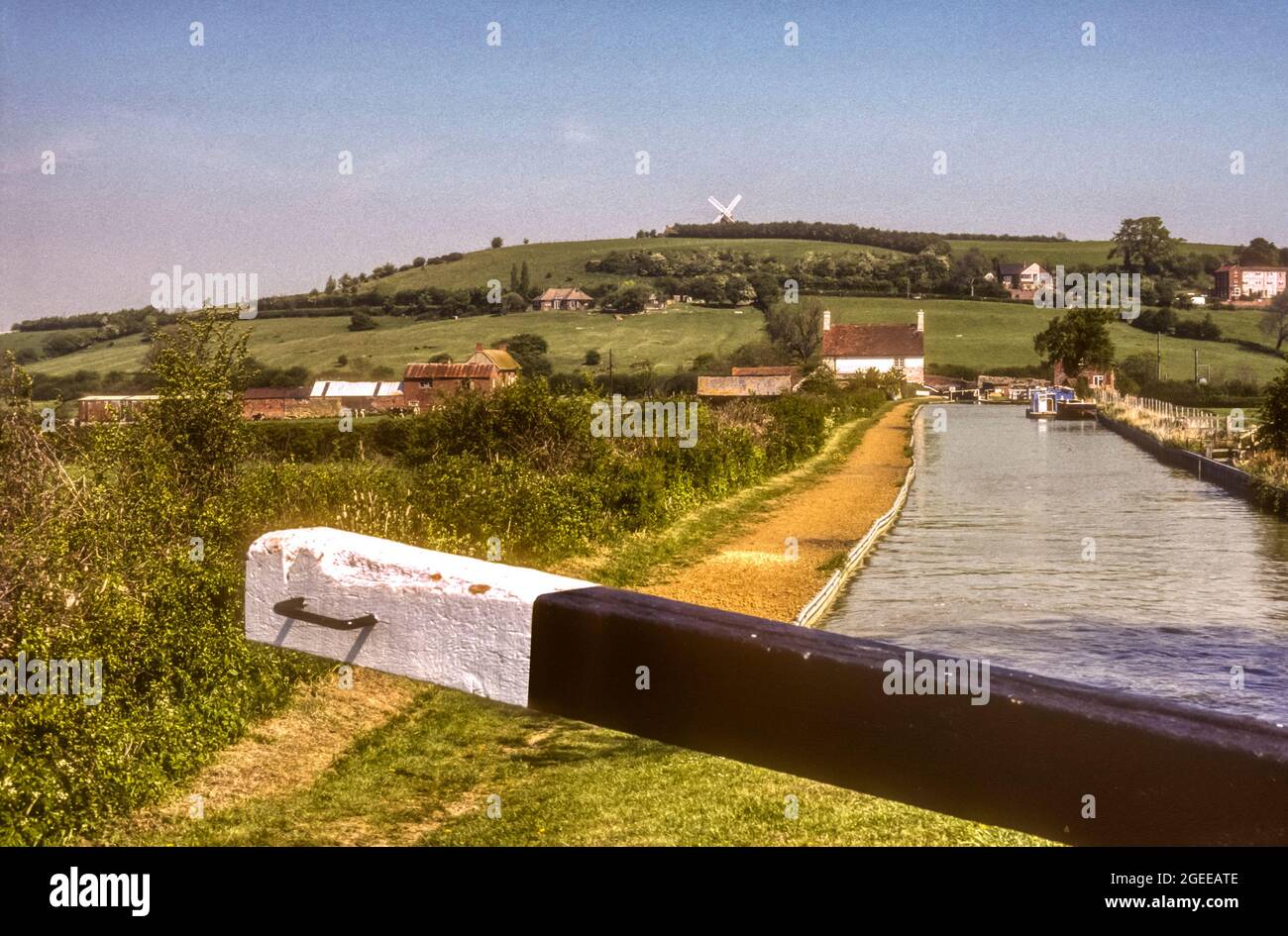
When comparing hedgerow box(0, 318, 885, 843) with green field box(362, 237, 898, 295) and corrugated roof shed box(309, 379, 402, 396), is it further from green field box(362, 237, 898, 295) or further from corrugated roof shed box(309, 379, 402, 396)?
green field box(362, 237, 898, 295)

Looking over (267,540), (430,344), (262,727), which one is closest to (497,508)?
(262,727)

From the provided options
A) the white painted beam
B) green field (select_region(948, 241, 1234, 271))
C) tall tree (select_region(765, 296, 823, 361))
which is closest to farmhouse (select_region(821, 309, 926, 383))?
tall tree (select_region(765, 296, 823, 361))

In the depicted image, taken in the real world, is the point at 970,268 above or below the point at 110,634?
above

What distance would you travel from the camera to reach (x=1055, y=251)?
583 feet

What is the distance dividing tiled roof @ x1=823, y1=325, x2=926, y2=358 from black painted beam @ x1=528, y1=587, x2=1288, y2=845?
385 feet

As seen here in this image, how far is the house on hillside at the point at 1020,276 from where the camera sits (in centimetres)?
16062

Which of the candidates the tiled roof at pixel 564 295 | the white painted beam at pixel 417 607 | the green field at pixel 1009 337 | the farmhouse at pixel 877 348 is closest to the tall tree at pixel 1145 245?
the green field at pixel 1009 337

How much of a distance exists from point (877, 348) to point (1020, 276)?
53976 mm

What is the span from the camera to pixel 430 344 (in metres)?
105

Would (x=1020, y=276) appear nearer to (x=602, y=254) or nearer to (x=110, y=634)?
(x=602, y=254)

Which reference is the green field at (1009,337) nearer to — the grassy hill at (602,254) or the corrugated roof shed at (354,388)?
the grassy hill at (602,254)

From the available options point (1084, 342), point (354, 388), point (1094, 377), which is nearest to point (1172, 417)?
point (1084, 342)

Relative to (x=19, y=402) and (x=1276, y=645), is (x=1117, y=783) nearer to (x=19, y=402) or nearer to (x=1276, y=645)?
(x=19, y=402)

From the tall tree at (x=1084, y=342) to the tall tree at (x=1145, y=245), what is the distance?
2814 inches
